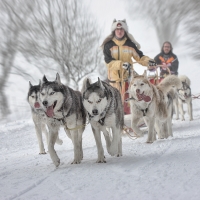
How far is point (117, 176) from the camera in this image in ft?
7.98

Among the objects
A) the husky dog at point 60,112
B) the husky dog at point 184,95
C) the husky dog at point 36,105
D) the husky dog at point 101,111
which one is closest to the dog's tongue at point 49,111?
the husky dog at point 60,112

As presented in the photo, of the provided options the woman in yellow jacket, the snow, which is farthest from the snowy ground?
the woman in yellow jacket

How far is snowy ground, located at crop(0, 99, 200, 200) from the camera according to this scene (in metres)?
1.98

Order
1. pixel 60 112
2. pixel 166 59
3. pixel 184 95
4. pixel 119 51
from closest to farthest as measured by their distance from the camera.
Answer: pixel 60 112
pixel 119 51
pixel 166 59
pixel 184 95

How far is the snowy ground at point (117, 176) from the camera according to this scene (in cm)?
198

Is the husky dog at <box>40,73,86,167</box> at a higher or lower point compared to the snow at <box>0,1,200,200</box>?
higher

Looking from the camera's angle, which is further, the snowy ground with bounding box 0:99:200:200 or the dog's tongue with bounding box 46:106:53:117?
the dog's tongue with bounding box 46:106:53:117

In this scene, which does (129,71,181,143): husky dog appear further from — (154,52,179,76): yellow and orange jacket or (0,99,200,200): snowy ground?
(154,52,179,76): yellow and orange jacket

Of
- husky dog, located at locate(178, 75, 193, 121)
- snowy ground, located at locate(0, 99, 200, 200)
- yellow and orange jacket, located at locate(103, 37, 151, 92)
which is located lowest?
snowy ground, located at locate(0, 99, 200, 200)

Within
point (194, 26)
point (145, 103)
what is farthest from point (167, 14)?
point (145, 103)

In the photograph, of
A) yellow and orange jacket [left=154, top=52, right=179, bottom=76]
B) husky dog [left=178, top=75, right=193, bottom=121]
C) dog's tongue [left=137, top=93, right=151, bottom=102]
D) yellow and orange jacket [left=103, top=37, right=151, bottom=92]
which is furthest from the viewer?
husky dog [left=178, top=75, right=193, bottom=121]

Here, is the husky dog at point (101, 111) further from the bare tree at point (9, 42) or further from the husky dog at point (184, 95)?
the bare tree at point (9, 42)

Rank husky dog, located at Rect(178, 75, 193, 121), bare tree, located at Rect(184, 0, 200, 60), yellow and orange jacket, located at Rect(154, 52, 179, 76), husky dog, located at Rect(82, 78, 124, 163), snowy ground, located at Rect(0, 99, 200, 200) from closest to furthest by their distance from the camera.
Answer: snowy ground, located at Rect(0, 99, 200, 200) → husky dog, located at Rect(82, 78, 124, 163) → yellow and orange jacket, located at Rect(154, 52, 179, 76) → husky dog, located at Rect(178, 75, 193, 121) → bare tree, located at Rect(184, 0, 200, 60)

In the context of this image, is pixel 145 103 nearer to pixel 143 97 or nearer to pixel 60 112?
pixel 143 97
